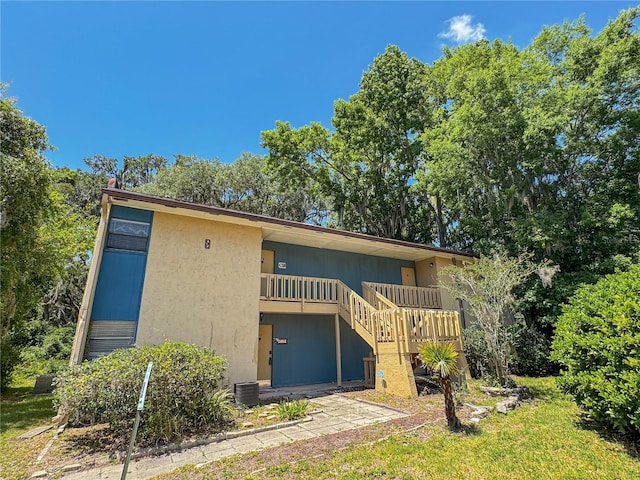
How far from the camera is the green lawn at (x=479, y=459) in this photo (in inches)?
171

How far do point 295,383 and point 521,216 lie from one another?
12.8m

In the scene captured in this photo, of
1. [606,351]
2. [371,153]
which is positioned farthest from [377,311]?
[371,153]

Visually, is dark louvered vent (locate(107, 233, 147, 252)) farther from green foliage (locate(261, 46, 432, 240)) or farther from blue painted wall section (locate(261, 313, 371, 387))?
green foliage (locate(261, 46, 432, 240))

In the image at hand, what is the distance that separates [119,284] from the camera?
873 cm

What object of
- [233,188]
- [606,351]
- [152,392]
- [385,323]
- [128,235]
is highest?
[233,188]

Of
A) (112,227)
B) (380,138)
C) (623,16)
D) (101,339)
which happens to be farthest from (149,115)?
(623,16)

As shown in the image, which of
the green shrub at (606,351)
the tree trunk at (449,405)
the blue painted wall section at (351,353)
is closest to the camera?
the green shrub at (606,351)

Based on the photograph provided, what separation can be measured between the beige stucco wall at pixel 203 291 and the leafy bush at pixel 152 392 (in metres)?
2.17

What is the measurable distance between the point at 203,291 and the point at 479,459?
305 inches

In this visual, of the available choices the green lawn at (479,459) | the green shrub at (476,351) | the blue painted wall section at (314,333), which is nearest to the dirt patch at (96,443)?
the green lawn at (479,459)

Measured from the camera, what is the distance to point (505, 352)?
931 centimetres

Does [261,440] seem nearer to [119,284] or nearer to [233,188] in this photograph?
[119,284]

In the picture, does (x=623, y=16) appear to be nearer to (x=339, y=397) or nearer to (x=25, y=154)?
(x=339, y=397)

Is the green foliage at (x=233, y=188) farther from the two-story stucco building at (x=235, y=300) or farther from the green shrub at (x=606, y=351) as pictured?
the green shrub at (x=606, y=351)
